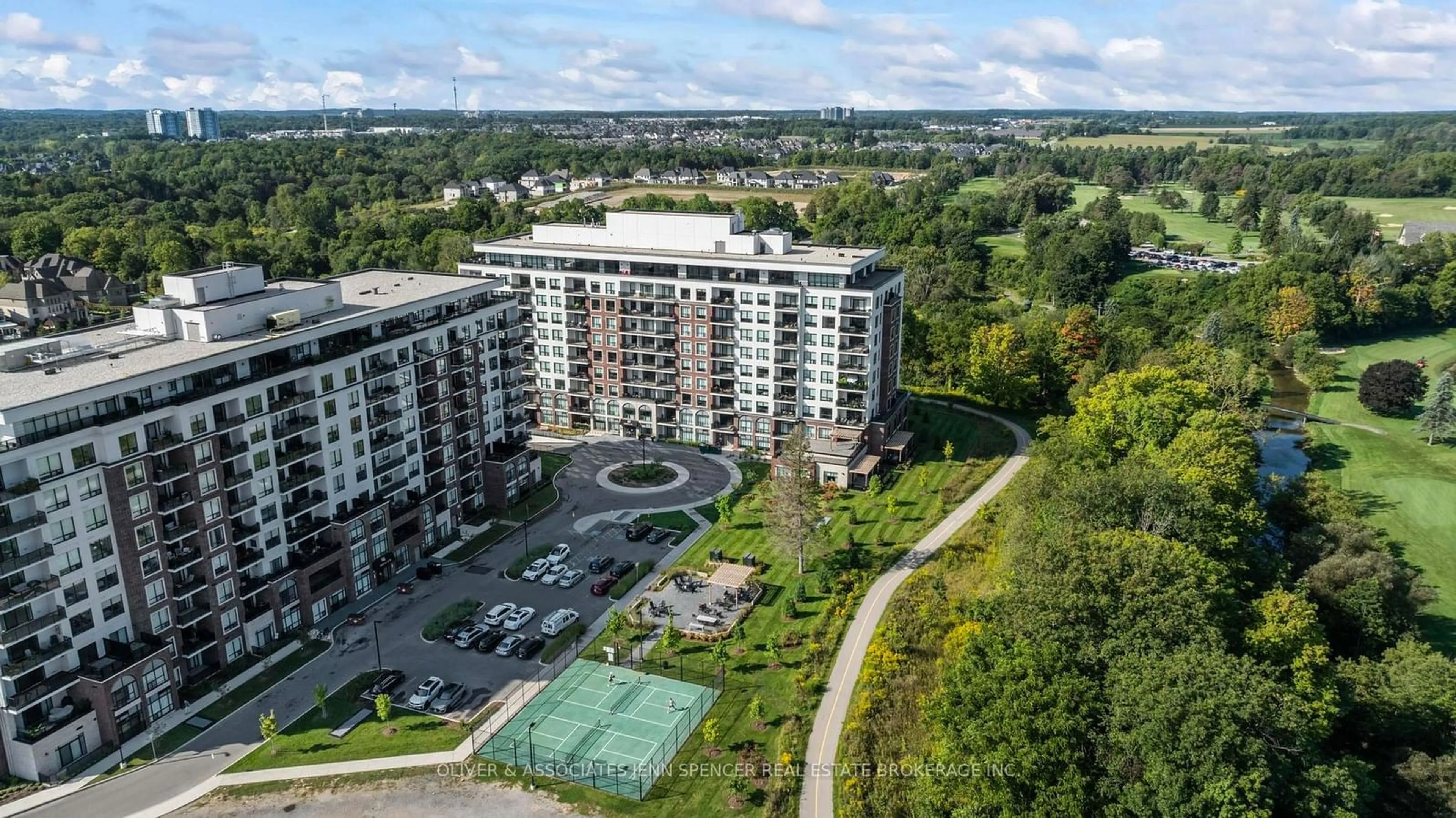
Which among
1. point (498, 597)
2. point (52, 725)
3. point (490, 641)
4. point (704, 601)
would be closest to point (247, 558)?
point (52, 725)

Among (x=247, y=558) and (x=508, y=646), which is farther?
(x=508, y=646)

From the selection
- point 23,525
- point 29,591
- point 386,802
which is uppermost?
point 23,525

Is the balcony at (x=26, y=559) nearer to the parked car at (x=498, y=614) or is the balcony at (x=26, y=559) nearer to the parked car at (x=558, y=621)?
the parked car at (x=498, y=614)

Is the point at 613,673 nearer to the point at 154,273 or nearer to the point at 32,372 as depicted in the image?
the point at 32,372

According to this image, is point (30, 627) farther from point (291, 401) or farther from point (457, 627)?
point (457, 627)

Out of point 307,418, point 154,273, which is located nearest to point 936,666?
point 307,418
